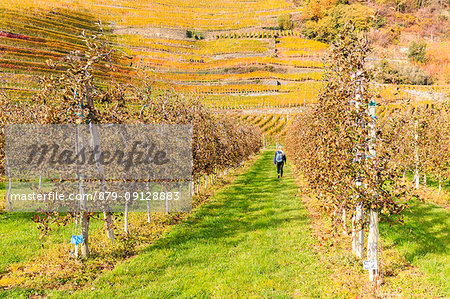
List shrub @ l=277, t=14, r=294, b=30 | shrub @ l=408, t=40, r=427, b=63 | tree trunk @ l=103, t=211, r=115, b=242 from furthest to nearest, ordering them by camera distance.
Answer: shrub @ l=277, t=14, r=294, b=30, shrub @ l=408, t=40, r=427, b=63, tree trunk @ l=103, t=211, r=115, b=242

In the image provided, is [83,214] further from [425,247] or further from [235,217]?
[425,247]

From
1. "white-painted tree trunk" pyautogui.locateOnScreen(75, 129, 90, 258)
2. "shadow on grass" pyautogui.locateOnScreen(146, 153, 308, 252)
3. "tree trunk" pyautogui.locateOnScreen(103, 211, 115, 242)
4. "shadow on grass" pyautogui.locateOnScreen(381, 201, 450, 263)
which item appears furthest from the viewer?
"shadow on grass" pyautogui.locateOnScreen(146, 153, 308, 252)

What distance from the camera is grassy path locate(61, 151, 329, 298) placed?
666 cm

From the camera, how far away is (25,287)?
6.72m

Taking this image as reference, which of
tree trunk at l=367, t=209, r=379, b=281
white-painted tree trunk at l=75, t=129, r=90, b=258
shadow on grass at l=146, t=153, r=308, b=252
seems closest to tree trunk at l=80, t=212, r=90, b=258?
white-painted tree trunk at l=75, t=129, r=90, b=258

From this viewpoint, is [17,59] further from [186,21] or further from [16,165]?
[186,21]

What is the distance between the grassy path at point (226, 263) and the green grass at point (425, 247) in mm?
2016

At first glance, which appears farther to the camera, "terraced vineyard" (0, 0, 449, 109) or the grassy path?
"terraced vineyard" (0, 0, 449, 109)

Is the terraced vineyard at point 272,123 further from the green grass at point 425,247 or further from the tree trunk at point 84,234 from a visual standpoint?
the tree trunk at point 84,234

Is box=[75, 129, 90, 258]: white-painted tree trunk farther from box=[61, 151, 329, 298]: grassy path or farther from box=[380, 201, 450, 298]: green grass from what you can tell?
box=[380, 201, 450, 298]: green grass

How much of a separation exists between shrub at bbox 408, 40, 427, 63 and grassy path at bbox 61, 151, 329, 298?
389ft

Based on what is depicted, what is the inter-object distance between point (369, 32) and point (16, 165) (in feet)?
64.5

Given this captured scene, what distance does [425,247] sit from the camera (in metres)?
8.59

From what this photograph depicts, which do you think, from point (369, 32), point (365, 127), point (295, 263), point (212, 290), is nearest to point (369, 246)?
point (295, 263)
